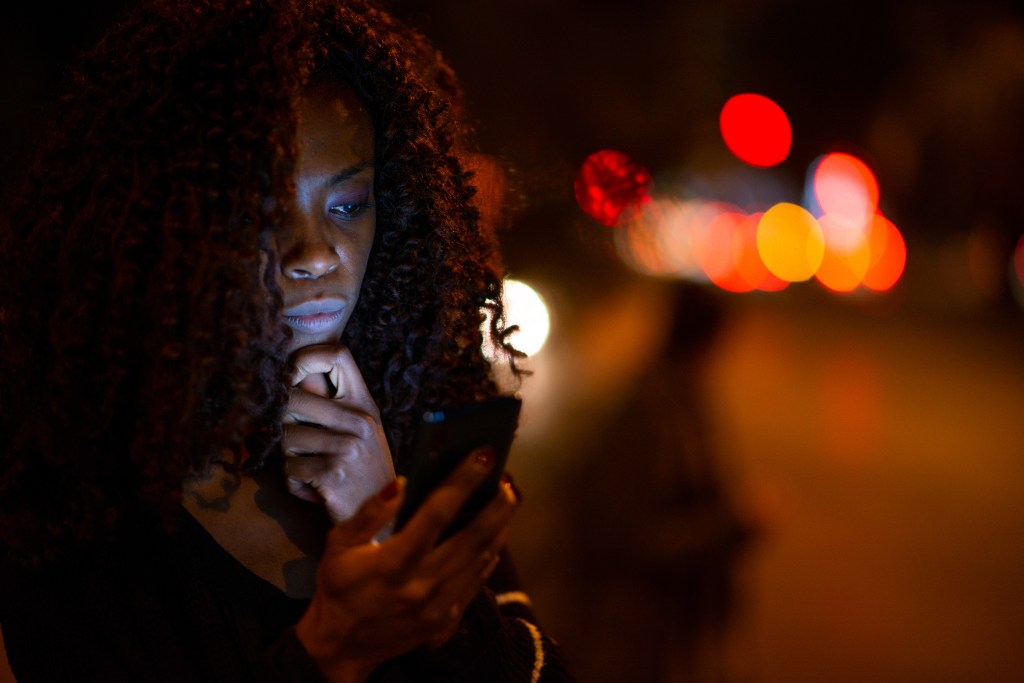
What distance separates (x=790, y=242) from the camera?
2661 centimetres

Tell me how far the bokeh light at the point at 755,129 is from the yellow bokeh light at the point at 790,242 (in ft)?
8.70

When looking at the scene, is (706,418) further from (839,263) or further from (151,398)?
(839,263)

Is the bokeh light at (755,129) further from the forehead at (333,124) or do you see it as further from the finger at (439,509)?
the finger at (439,509)

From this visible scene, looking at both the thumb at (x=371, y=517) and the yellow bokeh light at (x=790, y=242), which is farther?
the yellow bokeh light at (x=790, y=242)

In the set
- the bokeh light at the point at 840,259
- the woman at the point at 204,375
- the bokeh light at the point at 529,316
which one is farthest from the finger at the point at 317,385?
the bokeh light at the point at 840,259

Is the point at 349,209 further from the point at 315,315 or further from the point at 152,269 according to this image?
the point at 152,269

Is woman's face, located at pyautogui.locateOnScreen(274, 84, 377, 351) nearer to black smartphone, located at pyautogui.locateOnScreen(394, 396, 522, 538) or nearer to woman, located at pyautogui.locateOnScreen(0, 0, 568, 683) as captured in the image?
woman, located at pyautogui.locateOnScreen(0, 0, 568, 683)

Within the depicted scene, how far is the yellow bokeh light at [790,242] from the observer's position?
24.2m

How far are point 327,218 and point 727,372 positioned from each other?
10.7 m

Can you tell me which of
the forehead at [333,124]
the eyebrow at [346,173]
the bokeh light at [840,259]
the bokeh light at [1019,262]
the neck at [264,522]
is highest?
the forehead at [333,124]

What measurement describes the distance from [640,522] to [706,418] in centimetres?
58

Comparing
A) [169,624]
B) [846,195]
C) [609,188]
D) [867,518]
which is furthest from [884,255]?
[169,624]

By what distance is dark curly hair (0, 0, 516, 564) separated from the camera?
1.53 m

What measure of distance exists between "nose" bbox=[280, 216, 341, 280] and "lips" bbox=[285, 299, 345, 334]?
0.19 ft
